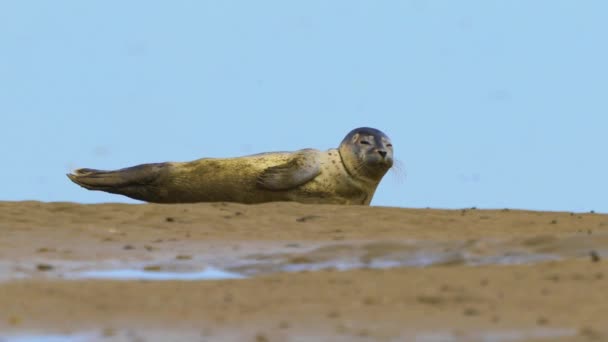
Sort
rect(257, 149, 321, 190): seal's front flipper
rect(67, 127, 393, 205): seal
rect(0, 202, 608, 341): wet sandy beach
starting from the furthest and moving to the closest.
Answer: rect(67, 127, 393, 205): seal
rect(257, 149, 321, 190): seal's front flipper
rect(0, 202, 608, 341): wet sandy beach

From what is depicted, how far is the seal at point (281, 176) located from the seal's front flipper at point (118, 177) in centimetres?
1

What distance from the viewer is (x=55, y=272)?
10461mm

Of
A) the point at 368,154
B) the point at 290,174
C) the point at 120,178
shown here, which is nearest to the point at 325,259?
the point at 290,174

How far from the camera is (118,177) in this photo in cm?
1689

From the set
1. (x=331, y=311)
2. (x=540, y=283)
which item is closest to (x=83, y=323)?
(x=331, y=311)

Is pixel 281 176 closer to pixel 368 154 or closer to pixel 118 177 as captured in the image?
pixel 368 154

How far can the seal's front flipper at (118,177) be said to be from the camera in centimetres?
1661

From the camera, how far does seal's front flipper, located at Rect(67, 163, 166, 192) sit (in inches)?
654

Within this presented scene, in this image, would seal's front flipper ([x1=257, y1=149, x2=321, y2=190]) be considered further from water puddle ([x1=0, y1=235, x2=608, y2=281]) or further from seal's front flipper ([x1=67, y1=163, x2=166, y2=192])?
water puddle ([x1=0, y1=235, x2=608, y2=281])

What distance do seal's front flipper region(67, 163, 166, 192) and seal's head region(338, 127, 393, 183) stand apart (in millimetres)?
2062

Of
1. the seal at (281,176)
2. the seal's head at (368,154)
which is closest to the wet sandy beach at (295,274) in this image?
the seal at (281,176)

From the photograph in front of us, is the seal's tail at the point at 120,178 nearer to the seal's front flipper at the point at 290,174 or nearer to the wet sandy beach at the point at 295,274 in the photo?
the seal's front flipper at the point at 290,174

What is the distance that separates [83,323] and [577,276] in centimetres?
305

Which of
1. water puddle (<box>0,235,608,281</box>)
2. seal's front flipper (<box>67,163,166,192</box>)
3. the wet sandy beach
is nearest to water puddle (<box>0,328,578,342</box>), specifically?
the wet sandy beach
